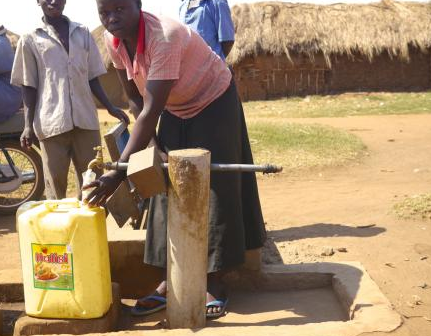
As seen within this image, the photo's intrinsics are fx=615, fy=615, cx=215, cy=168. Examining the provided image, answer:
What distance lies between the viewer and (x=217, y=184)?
276cm

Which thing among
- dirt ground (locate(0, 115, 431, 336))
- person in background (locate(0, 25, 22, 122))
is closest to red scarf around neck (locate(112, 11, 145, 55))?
dirt ground (locate(0, 115, 431, 336))

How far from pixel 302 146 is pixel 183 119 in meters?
5.10

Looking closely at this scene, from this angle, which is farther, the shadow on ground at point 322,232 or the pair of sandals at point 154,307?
the shadow on ground at point 322,232

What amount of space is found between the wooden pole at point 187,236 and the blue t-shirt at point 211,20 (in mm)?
2259

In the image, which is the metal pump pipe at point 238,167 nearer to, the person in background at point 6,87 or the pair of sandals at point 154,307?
the pair of sandals at point 154,307

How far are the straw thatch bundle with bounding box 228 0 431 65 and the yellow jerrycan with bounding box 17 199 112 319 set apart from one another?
1376cm

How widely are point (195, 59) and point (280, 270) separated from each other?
1.16 meters

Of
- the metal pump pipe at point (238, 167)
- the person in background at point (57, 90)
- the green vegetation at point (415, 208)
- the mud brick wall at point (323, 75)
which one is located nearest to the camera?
the metal pump pipe at point (238, 167)

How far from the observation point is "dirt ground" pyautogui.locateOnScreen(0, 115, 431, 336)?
10.4 ft

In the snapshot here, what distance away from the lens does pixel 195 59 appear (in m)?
2.63

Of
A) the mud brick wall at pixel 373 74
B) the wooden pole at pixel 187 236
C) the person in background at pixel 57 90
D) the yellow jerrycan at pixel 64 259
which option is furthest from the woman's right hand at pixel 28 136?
the mud brick wall at pixel 373 74

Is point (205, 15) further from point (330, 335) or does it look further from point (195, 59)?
point (330, 335)

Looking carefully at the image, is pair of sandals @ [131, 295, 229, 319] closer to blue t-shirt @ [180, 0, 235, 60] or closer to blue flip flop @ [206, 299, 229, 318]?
blue flip flop @ [206, 299, 229, 318]

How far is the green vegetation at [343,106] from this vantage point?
1297 centimetres
